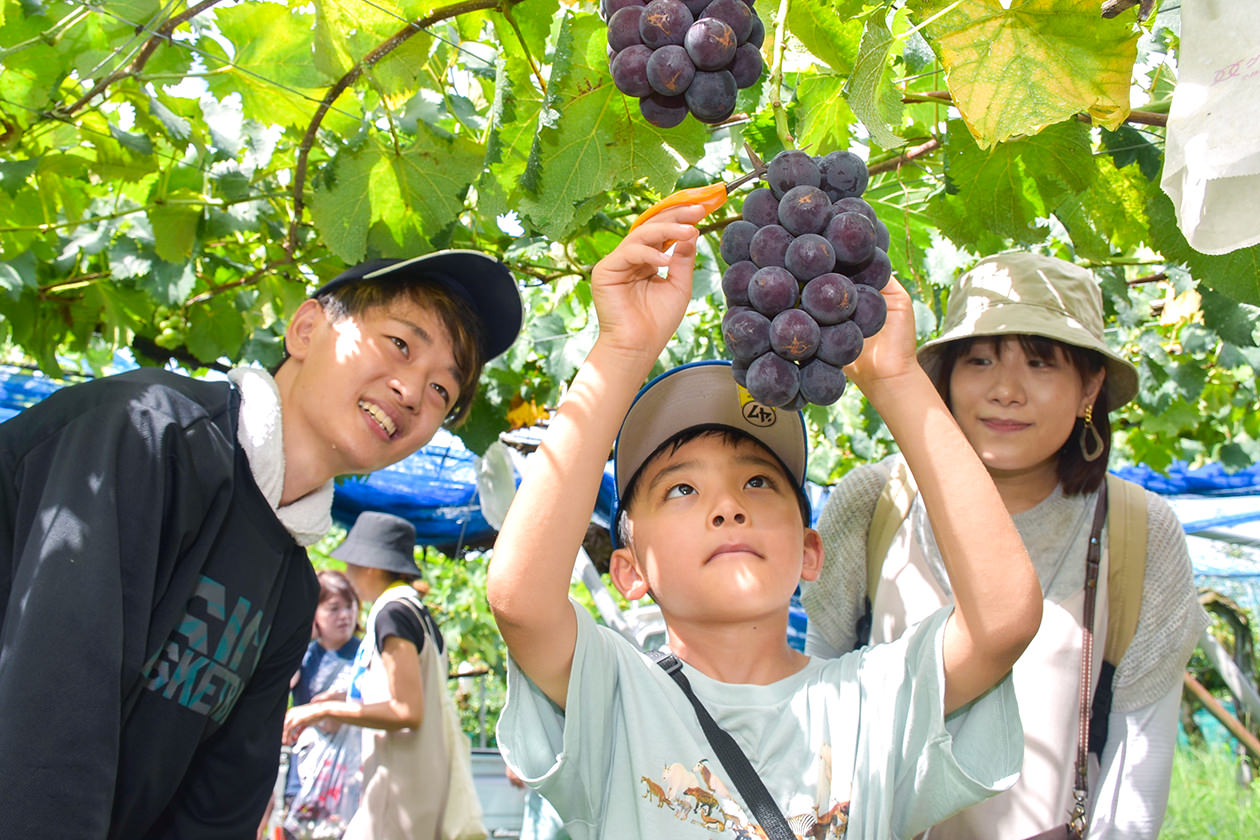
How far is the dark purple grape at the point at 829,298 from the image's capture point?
0.94 meters

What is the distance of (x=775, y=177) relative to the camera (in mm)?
1011

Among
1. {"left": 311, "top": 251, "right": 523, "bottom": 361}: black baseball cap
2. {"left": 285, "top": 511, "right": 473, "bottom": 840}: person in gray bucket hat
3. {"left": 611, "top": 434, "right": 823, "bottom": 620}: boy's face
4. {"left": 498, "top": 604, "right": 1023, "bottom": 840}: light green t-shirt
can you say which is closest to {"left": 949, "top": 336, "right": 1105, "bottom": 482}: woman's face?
{"left": 611, "top": 434, "right": 823, "bottom": 620}: boy's face

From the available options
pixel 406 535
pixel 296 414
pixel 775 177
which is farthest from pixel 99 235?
pixel 775 177

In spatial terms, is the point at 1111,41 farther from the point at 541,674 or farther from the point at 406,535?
the point at 406,535

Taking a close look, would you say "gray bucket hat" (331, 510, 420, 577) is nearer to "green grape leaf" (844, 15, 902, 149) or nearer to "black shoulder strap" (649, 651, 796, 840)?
"black shoulder strap" (649, 651, 796, 840)

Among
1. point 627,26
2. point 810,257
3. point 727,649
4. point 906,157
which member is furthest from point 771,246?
point 906,157

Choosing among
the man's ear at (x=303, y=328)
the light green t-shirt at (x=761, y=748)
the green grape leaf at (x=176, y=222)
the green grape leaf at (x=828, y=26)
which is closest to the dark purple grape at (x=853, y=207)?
the green grape leaf at (x=828, y=26)

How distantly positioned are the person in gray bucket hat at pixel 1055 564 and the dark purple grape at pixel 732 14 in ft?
3.32

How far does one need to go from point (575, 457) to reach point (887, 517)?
35.4 inches

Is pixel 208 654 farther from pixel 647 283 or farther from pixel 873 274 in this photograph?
pixel 873 274

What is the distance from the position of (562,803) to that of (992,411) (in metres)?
1.05

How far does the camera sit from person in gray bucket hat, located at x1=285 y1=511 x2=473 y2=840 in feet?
11.2

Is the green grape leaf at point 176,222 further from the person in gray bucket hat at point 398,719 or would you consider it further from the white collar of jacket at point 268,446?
the person in gray bucket hat at point 398,719

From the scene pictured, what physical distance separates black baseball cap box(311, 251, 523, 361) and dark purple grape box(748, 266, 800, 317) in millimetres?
1059
